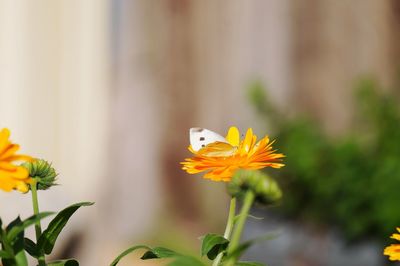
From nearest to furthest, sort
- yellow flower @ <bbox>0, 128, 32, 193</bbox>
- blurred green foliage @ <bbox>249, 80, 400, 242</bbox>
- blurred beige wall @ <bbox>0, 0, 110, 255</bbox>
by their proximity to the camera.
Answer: yellow flower @ <bbox>0, 128, 32, 193</bbox> → blurred green foliage @ <bbox>249, 80, 400, 242</bbox> → blurred beige wall @ <bbox>0, 0, 110, 255</bbox>

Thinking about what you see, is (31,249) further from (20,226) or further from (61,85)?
(61,85)

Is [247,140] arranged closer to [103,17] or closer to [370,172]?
[370,172]

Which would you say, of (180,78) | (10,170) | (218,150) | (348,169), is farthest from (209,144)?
(180,78)

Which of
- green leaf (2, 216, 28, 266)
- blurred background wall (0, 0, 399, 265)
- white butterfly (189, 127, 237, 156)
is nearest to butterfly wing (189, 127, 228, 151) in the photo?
white butterfly (189, 127, 237, 156)

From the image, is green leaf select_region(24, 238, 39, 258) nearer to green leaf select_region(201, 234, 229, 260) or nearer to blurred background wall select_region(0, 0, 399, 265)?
green leaf select_region(201, 234, 229, 260)

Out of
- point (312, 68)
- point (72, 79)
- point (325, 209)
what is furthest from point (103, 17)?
point (325, 209)

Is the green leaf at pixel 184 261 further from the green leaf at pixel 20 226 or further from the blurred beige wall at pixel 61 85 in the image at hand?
the blurred beige wall at pixel 61 85
